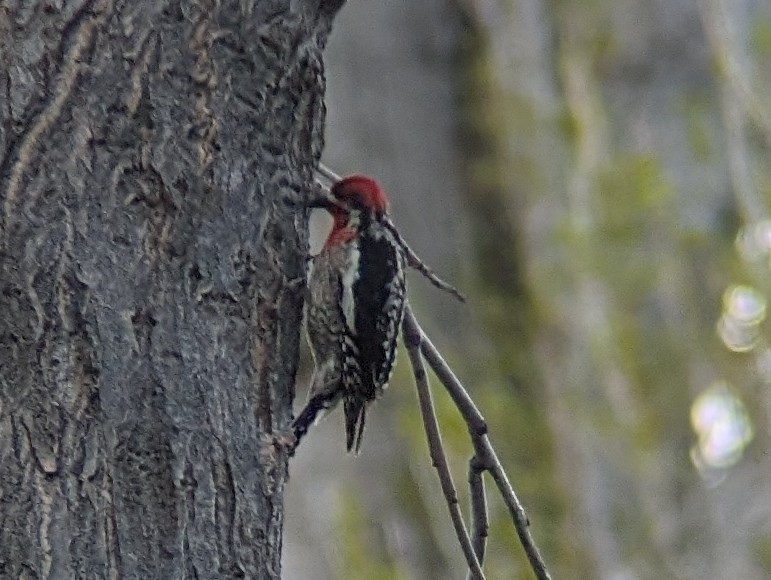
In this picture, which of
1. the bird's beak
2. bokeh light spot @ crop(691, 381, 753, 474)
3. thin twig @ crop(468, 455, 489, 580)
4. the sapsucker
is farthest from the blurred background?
thin twig @ crop(468, 455, 489, 580)

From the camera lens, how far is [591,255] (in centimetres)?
816

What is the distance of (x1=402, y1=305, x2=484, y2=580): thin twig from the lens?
2.39 m

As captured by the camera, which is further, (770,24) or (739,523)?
(739,523)

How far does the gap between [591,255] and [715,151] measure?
96 centimetres

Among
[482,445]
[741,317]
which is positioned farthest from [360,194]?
[741,317]

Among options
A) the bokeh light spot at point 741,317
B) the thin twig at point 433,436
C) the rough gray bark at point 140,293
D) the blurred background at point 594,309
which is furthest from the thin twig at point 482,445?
the bokeh light spot at point 741,317

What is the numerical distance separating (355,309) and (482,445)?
1258 millimetres

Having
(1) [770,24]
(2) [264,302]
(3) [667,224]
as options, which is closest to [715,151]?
(3) [667,224]

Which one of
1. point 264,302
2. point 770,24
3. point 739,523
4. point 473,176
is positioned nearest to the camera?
point 264,302

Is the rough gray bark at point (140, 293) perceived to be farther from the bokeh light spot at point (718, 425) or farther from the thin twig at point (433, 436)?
the bokeh light spot at point (718, 425)

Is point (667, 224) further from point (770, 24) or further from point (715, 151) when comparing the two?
point (770, 24)

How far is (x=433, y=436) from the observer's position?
2.44m

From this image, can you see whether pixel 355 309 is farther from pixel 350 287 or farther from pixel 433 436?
pixel 433 436

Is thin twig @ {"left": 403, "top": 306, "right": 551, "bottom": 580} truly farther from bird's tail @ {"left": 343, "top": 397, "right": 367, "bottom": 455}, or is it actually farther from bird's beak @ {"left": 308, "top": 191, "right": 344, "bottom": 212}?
bird's tail @ {"left": 343, "top": 397, "right": 367, "bottom": 455}
